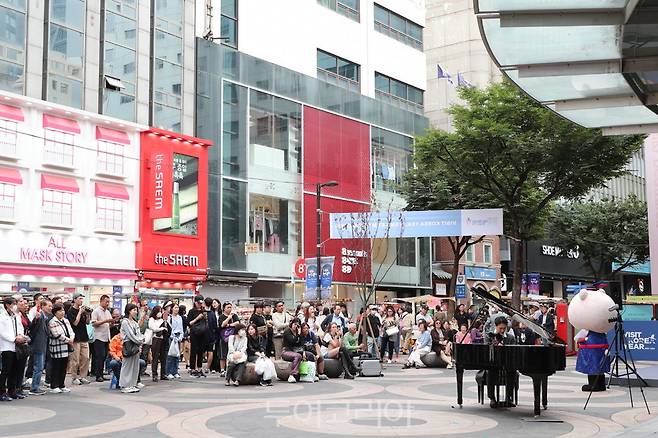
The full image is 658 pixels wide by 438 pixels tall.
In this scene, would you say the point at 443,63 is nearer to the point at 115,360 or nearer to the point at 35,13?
the point at 35,13

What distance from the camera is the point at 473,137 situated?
97.4 feet

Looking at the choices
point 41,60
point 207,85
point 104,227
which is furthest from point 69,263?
point 207,85

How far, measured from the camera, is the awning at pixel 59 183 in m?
31.5

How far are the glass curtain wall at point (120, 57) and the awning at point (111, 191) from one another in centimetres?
294

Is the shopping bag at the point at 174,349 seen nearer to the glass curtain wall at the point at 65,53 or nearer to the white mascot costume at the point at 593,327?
the white mascot costume at the point at 593,327

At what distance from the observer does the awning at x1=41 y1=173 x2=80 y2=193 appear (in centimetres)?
3150

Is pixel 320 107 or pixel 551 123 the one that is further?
pixel 320 107

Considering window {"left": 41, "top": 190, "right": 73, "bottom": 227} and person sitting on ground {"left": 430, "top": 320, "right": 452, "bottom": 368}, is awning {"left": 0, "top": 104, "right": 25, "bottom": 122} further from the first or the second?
person sitting on ground {"left": 430, "top": 320, "right": 452, "bottom": 368}

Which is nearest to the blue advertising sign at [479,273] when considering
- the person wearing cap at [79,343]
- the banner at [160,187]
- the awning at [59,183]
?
the banner at [160,187]

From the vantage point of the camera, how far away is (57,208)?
3189cm

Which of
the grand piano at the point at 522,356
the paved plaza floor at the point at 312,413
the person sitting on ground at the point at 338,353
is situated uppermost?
the grand piano at the point at 522,356

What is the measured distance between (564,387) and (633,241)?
38367 mm

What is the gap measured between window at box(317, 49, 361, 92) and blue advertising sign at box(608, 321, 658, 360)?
82.6ft

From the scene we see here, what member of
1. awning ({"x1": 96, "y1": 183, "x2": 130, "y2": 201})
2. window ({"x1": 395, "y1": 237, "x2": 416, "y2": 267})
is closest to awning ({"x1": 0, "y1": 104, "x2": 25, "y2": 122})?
Answer: awning ({"x1": 96, "y1": 183, "x2": 130, "y2": 201})
